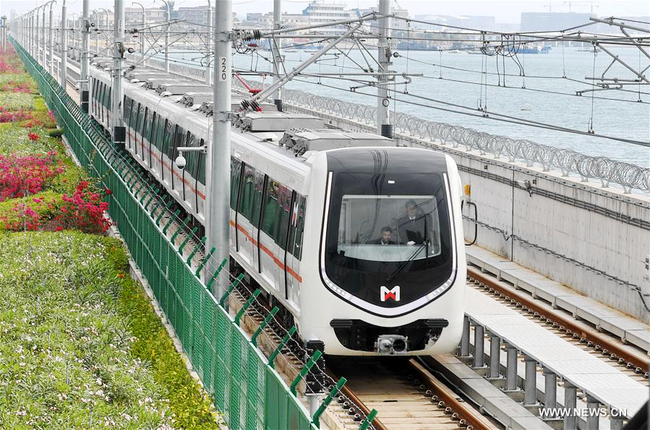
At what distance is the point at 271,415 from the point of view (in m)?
10.2

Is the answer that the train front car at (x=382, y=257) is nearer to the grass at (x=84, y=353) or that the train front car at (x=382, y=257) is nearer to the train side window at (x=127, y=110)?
the grass at (x=84, y=353)

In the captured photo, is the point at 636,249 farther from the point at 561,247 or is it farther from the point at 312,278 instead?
the point at 312,278

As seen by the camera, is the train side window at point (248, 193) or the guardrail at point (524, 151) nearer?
the train side window at point (248, 193)

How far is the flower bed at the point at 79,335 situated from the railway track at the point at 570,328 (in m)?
6.83

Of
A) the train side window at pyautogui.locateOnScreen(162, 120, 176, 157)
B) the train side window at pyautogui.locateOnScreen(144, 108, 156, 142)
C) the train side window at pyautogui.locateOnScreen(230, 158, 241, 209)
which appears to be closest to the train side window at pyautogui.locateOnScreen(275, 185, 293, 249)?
the train side window at pyautogui.locateOnScreen(230, 158, 241, 209)

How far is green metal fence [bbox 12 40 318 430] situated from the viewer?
10258 millimetres

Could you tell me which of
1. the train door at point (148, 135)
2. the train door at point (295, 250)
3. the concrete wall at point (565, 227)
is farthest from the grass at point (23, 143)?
the train door at point (295, 250)

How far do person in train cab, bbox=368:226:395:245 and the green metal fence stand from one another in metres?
2.30

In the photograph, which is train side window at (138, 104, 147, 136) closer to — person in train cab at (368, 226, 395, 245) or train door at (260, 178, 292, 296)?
train door at (260, 178, 292, 296)

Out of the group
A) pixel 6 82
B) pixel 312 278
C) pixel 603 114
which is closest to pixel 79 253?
pixel 312 278

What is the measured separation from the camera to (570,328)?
1947cm

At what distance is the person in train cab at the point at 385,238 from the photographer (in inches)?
573

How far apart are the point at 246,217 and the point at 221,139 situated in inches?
80.2

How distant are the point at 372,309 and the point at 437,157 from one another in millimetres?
2220
